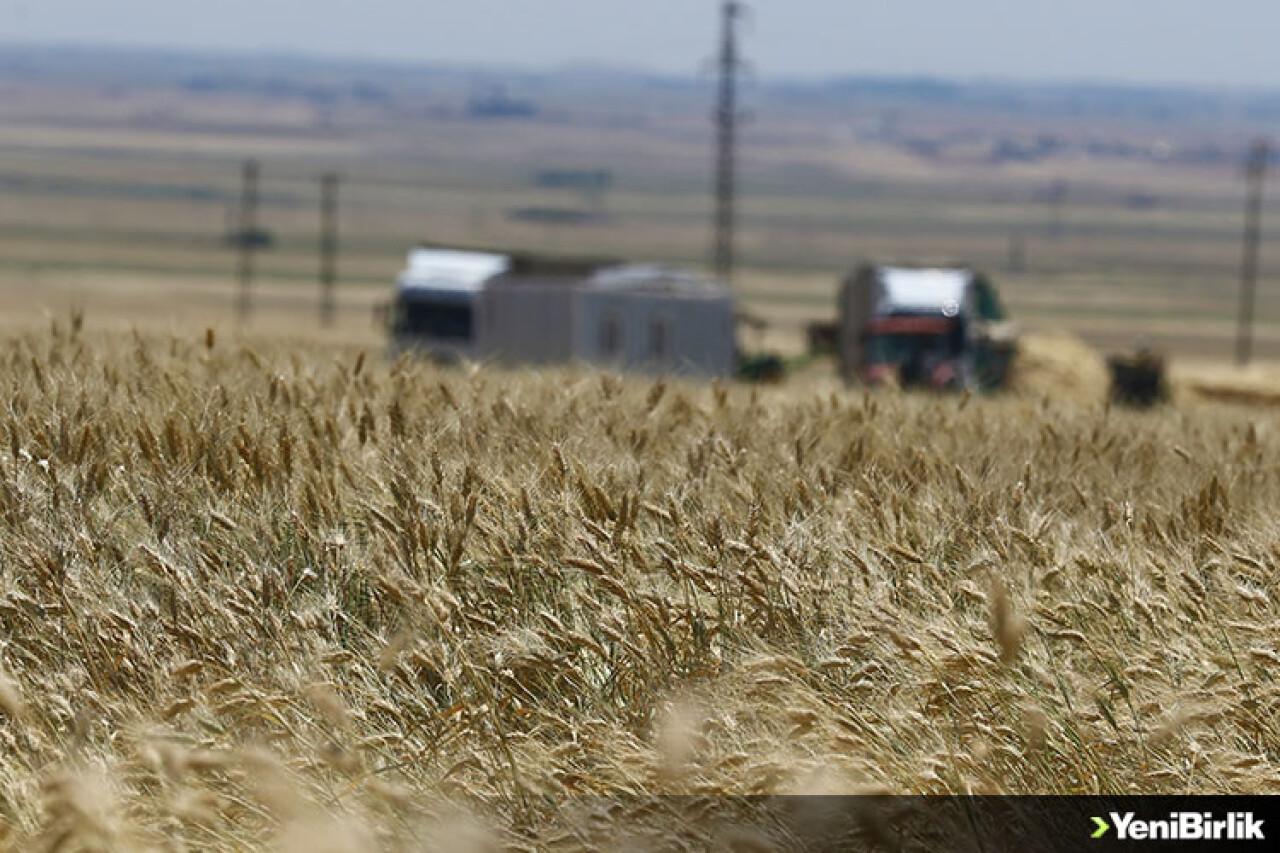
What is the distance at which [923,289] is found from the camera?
1511 inches

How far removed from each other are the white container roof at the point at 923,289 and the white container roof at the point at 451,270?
344 inches

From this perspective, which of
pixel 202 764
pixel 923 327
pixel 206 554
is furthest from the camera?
pixel 923 327

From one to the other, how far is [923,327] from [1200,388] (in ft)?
42.0

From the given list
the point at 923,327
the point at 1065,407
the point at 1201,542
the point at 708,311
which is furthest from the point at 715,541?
the point at 708,311

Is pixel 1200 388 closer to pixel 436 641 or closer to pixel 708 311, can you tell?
pixel 708 311

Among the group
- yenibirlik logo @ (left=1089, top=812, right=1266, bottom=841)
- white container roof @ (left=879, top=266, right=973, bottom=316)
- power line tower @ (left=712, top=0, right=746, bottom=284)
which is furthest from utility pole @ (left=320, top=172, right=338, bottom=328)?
yenibirlik logo @ (left=1089, top=812, right=1266, bottom=841)

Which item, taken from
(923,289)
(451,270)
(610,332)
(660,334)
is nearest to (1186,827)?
(923,289)

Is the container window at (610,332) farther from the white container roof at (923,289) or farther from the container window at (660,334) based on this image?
the white container roof at (923,289)

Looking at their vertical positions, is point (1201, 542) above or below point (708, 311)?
above

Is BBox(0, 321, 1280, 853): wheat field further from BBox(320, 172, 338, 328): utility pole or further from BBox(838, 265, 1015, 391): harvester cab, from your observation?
BBox(320, 172, 338, 328): utility pole

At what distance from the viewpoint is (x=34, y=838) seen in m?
3.96

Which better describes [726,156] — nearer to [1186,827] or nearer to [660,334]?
[660,334]

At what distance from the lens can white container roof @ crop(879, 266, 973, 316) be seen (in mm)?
37656

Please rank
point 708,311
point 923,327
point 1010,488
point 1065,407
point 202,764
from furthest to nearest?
point 708,311 → point 923,327 → point 1065,407 → point 1010,488 → point 202,764
